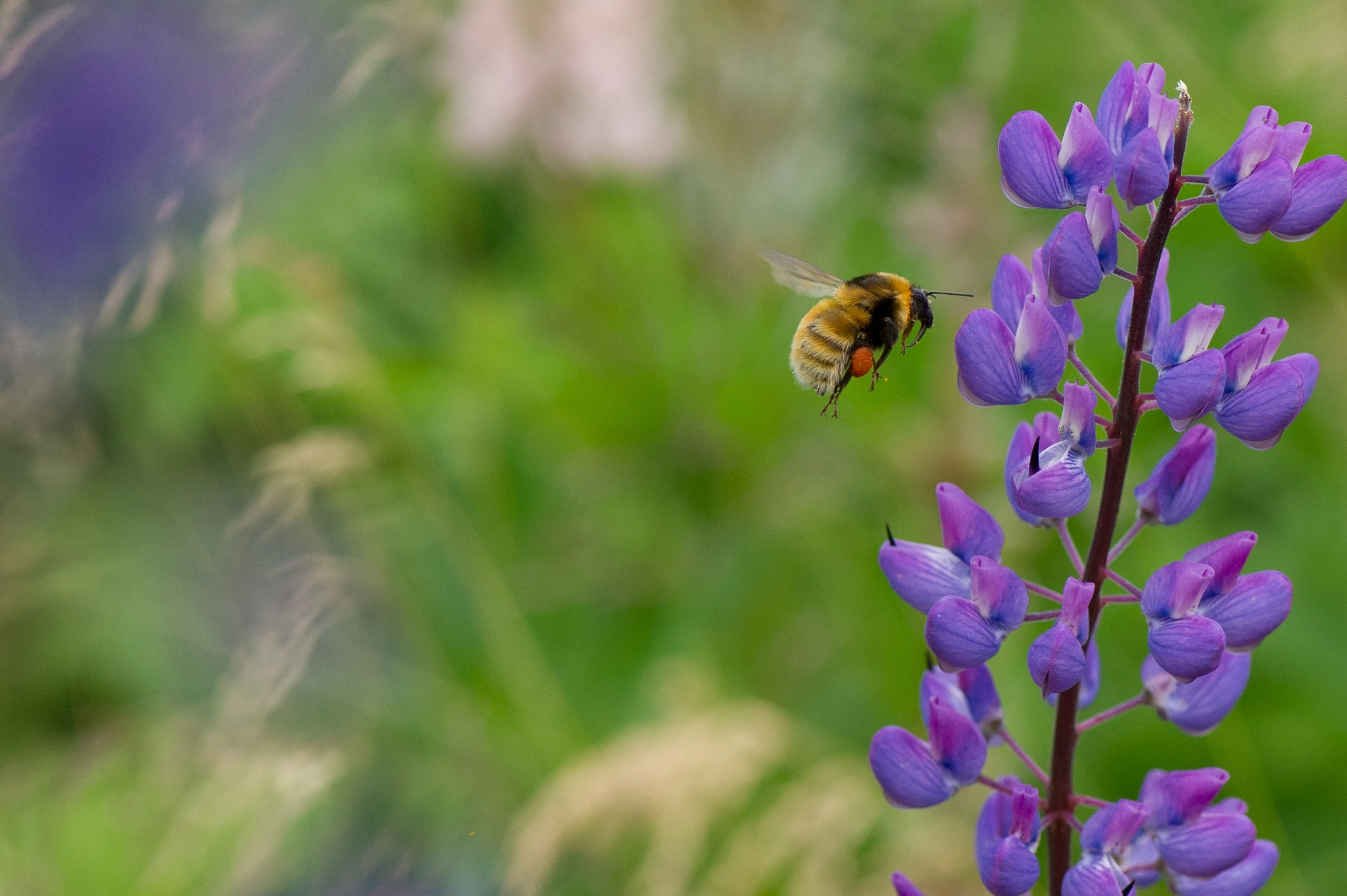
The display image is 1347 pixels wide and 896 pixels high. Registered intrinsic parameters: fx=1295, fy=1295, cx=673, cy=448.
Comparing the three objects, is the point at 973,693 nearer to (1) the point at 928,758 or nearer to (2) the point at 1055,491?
(1) the point at 928,758

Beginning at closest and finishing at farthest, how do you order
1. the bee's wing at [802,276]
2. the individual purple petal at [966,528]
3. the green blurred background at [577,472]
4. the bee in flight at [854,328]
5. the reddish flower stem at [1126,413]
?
the reddish flower stem at [1126,413], the individual purple petal at [966,528], the bee in flight at [854,328], the bee's wing at [802,276], the green blurred background at [577,472]

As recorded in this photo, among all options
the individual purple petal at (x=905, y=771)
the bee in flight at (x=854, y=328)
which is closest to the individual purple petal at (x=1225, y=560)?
the individual purple petal at (x=905, y=771)

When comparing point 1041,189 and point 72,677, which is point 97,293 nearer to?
point 72,677

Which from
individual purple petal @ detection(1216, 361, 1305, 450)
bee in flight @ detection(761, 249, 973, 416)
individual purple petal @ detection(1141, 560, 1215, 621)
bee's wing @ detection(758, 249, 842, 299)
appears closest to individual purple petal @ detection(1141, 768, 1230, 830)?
individual purple petal @ detection(1141, 560, 1215, 621)

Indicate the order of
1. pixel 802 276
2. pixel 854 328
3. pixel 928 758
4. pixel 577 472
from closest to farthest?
1. pixel 928 758
2. pixel 854 328
3. pixel 802 276
4. pixel 577 472

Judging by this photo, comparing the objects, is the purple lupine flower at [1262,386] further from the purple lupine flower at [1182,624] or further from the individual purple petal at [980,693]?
the individual purple petal at [980,693]

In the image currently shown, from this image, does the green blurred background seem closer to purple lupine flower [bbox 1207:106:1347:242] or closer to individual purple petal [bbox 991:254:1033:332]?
individual purple petal [bbox 991:254:1033:332]

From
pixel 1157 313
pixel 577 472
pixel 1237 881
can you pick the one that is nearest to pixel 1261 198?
pixel 1157 313
